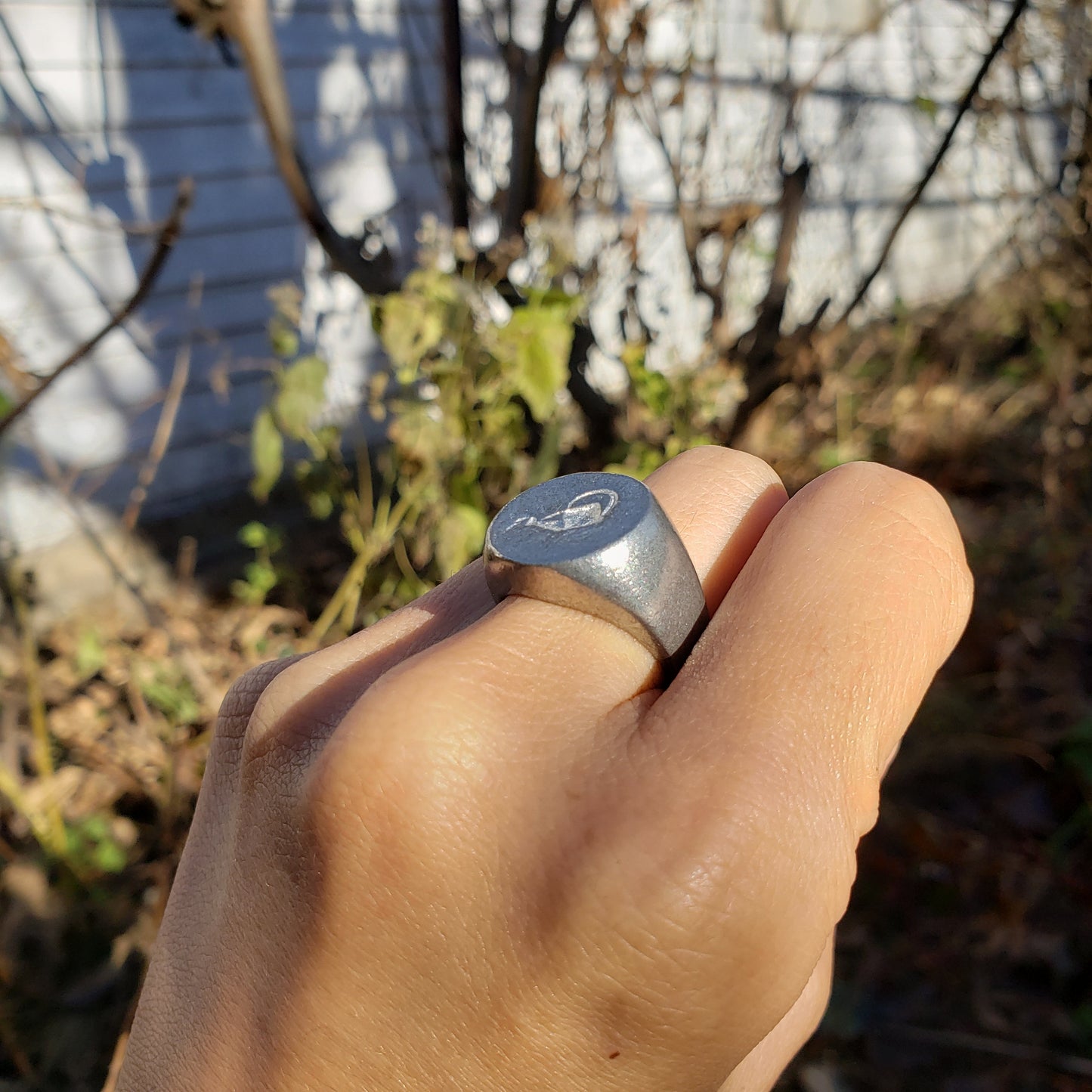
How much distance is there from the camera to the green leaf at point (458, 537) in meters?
2.07

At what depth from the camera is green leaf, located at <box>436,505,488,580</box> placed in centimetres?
207

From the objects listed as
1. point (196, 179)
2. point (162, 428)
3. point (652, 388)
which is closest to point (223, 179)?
point (196, 179)

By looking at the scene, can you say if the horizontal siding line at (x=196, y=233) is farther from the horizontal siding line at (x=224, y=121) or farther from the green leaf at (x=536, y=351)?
the green leaf at (x=536, y=351)

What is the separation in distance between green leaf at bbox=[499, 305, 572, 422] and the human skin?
51.5 inches

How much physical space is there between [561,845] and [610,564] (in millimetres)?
205

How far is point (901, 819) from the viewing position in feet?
7.45

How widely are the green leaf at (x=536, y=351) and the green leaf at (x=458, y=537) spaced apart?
329 millimetres

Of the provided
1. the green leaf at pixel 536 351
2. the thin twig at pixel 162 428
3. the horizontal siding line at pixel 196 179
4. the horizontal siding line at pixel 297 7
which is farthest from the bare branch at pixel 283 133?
the thin twig at pixel 162 428

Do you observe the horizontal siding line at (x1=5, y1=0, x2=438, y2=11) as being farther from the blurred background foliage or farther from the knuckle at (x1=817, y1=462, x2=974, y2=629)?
the knuckle at (x1=817, y1=462, x2=974, y2=629)

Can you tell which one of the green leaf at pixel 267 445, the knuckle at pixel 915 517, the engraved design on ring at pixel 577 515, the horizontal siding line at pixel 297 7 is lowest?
the green leaf at pixel 267 445

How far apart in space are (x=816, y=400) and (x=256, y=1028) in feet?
11.3

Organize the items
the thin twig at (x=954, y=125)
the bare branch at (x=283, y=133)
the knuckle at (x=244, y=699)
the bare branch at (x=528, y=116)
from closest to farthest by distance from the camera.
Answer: the knuckle at (x=244, y=699)
the bare branch at (x=283, y=133)
the thin twig at (x=954, y=125)
the bare branch at (x=528, y=116)

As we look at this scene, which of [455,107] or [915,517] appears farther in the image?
[455,107]

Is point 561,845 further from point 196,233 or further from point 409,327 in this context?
point 196,233
